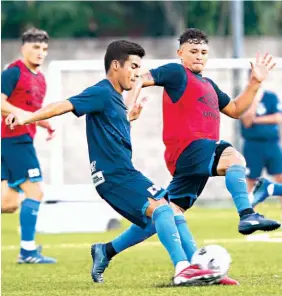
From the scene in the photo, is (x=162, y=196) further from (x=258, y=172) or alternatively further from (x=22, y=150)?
(x=258, y=172)

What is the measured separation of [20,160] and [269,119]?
491cm

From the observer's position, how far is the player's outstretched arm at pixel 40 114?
25.0 feet

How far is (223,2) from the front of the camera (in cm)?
2722

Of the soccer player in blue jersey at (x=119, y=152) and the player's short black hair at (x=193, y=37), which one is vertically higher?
the player's short black hair at (x=193, y=37)

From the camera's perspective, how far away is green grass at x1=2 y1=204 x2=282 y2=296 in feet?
25.7

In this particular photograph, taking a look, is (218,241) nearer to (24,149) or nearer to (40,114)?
(24,149)

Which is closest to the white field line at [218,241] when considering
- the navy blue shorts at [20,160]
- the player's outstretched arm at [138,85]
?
the navy blue shorts at [20,160]

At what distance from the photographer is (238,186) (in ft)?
27.2

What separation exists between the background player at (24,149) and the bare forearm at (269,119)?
15.0 feet

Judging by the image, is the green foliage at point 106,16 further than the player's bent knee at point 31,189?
Yes

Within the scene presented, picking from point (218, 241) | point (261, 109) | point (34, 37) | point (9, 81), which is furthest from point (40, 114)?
point (261, 109)

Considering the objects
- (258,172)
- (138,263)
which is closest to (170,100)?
(138,263)

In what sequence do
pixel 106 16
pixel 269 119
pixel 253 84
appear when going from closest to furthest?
pixel 253 84 < pixel 269 119 < pixel 106 16

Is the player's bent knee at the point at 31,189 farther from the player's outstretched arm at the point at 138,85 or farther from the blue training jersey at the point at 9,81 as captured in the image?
the player's outstretched arm at the point at 138,85
